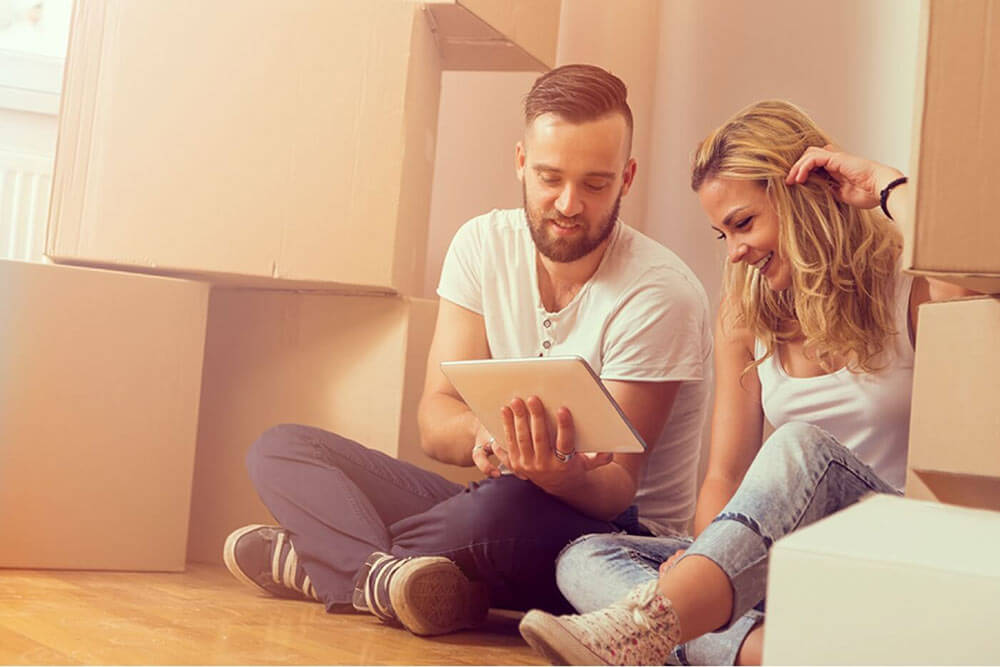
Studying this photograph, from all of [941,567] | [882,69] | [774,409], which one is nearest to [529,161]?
[774,409]

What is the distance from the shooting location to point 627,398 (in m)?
1.28

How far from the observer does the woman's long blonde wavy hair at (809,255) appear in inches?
45.9

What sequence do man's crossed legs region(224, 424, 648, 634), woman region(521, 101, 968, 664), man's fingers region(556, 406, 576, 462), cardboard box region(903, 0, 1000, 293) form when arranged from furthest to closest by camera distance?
1. man's crossed legs region(224, 424, 648, 634)
2. man's fingers region(556, 406, 576, 462)
3. woman region(521, 101, 968, 664)
4. cardboard box region(903, 0, 1000, 293)

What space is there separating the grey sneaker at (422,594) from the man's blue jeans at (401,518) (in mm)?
30

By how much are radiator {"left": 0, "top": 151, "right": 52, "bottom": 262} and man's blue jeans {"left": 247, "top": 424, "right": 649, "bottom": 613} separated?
817 mm

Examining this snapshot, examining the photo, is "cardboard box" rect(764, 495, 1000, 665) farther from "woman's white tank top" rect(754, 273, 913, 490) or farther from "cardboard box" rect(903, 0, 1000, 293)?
"woman's white tank top" rect(754, 273, 913, 490)

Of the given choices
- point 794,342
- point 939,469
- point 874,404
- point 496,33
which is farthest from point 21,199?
point 939,469

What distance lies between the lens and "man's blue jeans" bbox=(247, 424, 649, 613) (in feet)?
4.00

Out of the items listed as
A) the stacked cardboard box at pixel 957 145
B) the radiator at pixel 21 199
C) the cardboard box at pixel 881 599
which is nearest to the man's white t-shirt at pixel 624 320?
the stacked cardboard box at pixel 957 145

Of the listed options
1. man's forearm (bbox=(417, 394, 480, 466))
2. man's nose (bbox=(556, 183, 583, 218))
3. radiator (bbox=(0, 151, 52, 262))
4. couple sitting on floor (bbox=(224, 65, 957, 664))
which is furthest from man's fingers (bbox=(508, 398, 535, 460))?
radiator (bbox=(0, 151, 52, 262))

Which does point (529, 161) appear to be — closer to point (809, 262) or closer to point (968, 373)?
point (809, 262)

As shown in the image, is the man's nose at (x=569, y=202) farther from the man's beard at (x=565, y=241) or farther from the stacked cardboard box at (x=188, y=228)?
the stacked cardboard box at (x=188, y=228)

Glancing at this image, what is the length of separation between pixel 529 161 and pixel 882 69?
2.10 ft

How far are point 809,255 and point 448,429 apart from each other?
0.46 metres
